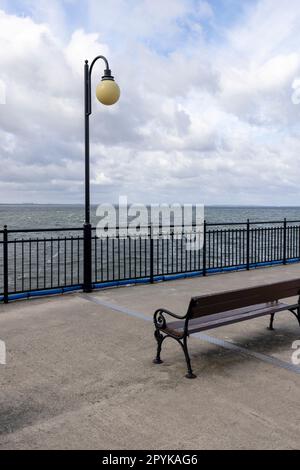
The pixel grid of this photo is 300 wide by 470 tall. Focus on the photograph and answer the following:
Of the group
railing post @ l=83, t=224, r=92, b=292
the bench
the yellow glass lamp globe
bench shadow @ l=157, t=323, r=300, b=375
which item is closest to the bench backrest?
the bench

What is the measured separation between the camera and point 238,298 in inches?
194

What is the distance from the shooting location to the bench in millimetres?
4467

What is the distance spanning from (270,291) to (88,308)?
343cm

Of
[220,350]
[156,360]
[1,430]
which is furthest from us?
[220,350]

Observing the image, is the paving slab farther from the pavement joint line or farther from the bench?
the bench

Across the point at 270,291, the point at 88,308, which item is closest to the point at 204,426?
the point at 270,291

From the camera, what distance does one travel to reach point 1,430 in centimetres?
334

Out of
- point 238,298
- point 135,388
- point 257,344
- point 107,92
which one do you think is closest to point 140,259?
point 107,92

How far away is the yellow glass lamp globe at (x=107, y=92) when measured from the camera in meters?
8.04

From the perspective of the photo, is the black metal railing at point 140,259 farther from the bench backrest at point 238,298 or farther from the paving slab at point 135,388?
the bench backrest at point 238,298

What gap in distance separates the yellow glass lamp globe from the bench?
4.98 m

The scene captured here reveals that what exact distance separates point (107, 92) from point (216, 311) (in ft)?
17.3
